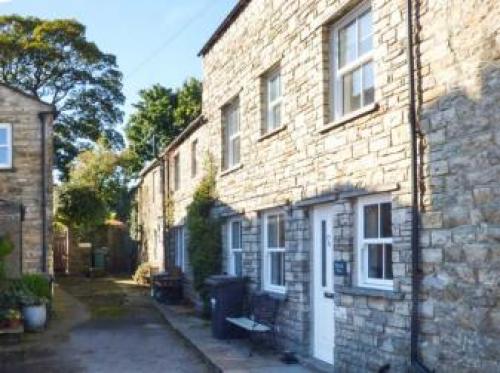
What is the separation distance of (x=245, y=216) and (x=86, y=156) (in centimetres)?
2588

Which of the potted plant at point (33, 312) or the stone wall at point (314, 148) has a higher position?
the stone wall at point (314, 148)

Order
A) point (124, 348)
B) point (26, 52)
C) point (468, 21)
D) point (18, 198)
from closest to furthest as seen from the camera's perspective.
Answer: point (468, 21) < point (124, 348) < point (18, 198) < point (26, 52)

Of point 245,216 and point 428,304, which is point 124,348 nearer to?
point 245,216

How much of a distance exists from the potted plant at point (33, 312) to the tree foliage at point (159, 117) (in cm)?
2714

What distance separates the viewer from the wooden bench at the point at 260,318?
477 inches

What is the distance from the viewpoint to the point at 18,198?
20031 mm

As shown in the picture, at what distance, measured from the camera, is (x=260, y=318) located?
1281 centimetres

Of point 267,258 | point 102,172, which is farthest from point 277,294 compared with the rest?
point 102,172

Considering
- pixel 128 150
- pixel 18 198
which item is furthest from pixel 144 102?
pixel 18 198

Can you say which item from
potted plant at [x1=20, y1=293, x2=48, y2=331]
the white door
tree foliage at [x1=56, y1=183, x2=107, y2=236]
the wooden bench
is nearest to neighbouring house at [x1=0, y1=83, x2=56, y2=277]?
potted plant at [x1=20, y1=293, x2=48, y2=331]

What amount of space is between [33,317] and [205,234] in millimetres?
4187

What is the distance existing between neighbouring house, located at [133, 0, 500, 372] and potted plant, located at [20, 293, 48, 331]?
483cm

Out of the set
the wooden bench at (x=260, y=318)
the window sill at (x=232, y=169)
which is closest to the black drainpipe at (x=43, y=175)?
the window sill at (x=232, y=169)

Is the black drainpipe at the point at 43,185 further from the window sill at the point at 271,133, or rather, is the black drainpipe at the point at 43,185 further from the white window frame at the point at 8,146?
the window sill at the point at 271,133
